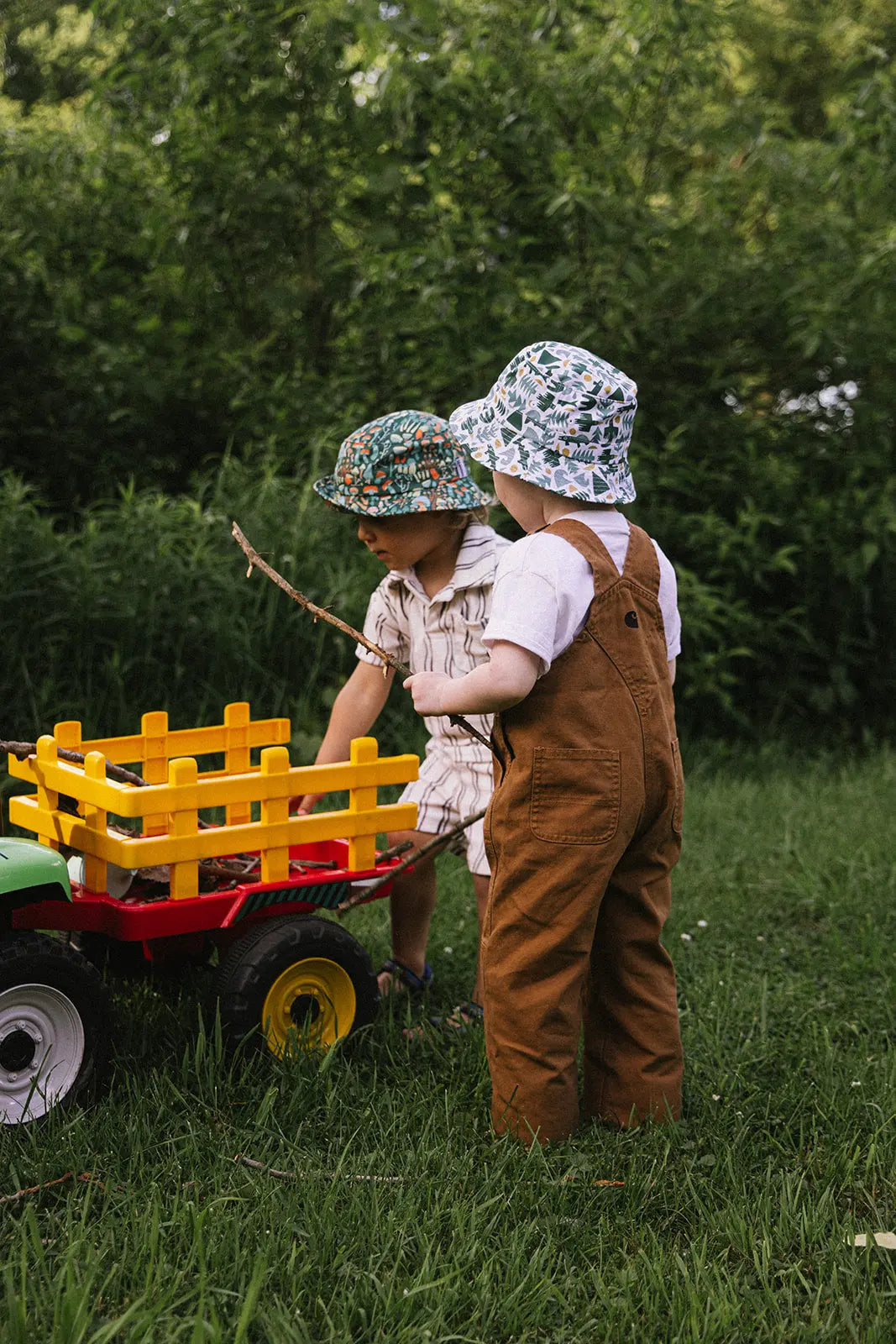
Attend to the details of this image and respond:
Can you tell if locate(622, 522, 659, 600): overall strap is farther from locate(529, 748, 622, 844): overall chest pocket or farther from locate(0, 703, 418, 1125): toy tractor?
locate(0, 703, 418, 1125): toy tractor

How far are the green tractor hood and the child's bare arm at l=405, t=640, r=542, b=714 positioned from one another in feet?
2.61

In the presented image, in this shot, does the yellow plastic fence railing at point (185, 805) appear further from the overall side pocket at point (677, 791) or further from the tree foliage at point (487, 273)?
the tree foliage at point (487, 273)

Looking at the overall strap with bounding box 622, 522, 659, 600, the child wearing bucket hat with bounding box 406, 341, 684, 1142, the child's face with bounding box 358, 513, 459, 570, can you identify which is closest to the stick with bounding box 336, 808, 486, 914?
the child wearing bucket hat with bounding box 406, 341, 684, 1142

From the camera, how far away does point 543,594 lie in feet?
7.73

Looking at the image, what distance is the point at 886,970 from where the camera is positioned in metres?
3.59

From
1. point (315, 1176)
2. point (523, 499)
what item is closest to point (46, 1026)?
point (315, 1176)

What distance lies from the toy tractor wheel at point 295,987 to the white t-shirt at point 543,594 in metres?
0.82

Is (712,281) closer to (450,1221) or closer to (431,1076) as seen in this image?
(431,1076)

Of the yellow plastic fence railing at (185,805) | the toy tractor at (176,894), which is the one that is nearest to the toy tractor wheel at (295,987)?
the toy tractor at (176,894)

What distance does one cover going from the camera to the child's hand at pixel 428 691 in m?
2.44

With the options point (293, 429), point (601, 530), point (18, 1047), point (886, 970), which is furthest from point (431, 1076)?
point (293, 429)

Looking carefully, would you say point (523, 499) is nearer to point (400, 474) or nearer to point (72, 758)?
point (400, 474)

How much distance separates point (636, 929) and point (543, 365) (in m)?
1.10

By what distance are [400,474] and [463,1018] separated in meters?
1.26
